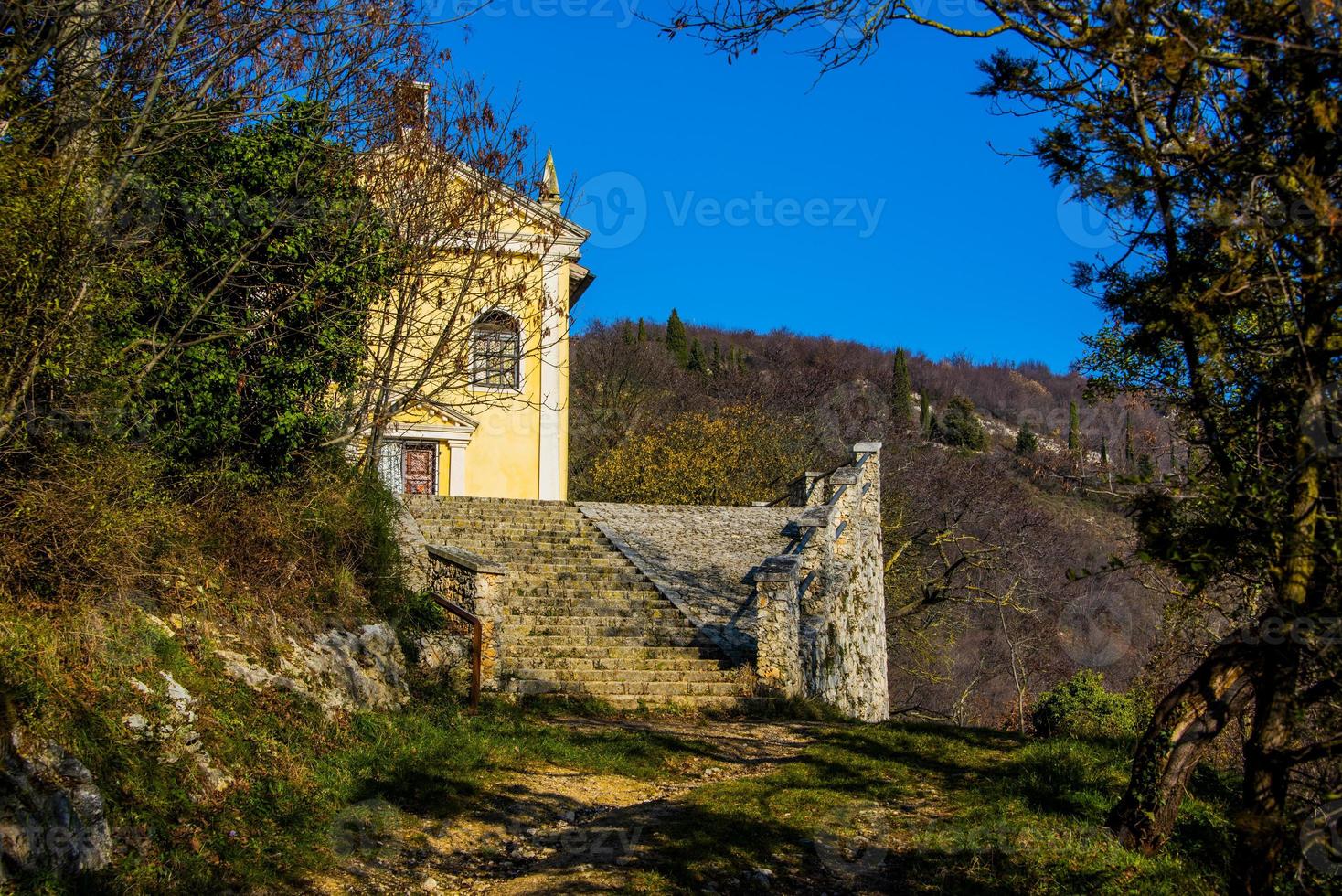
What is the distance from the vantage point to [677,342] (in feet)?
226

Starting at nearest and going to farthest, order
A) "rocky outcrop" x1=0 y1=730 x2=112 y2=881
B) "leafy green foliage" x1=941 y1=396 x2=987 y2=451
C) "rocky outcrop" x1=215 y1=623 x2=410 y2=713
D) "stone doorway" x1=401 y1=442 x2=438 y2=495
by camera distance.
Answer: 1. "rocky outcrop" x1=0 y1=730 x2=112 y2=881
2. "rocky outcrop" x1=215 y1=623 x2=410 y2=713
3. "stone doorway" x1=401 y1=442 x2=438 y2=495
4. "leafy green foliage" x1=941 y1=396 x2=987 y2=451

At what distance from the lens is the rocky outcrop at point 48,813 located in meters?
4.88

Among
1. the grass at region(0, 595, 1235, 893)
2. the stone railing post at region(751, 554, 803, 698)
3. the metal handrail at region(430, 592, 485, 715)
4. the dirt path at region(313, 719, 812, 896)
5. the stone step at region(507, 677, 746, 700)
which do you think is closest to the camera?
the grass at region(0, 595, 1235, 893)

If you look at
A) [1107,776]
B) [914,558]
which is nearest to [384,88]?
[1107,776]

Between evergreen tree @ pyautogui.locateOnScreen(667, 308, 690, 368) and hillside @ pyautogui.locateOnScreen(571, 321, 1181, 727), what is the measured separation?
6.61 meters

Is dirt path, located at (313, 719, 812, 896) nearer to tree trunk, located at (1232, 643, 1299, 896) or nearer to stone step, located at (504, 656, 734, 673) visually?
tree trunk, located at (1232, 643, 1299, 896)

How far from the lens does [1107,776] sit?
8.00 metres

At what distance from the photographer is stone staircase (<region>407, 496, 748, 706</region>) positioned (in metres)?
13.3

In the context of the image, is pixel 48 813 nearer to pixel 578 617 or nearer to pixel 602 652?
pixel 602 652

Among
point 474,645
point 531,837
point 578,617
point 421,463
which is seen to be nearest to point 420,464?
point 421,463

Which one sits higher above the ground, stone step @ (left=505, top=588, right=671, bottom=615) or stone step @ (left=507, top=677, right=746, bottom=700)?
stone step @ (left=505, top=588, right=671, bottom=615)

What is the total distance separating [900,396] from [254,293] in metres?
58.4

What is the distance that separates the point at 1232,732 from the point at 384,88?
33.4 feet

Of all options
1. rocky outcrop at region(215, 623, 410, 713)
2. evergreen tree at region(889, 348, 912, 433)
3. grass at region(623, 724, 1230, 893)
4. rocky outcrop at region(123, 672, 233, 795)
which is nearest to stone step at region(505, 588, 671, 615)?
rocky outcrop at region(215, 623, 410, 713)
